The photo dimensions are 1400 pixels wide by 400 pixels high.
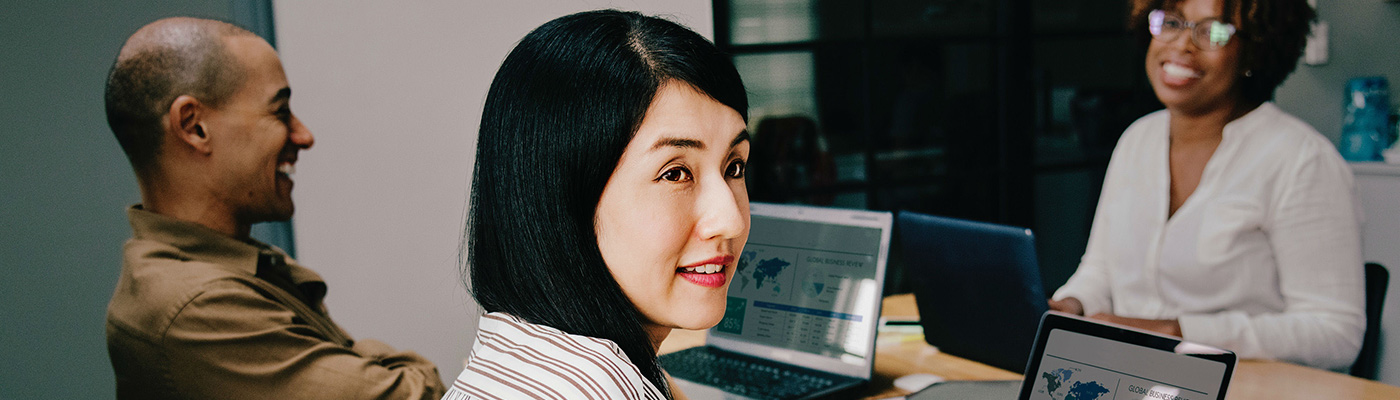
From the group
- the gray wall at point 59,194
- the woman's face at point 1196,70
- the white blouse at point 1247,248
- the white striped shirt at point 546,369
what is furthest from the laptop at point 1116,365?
the gray wall at point 59,194

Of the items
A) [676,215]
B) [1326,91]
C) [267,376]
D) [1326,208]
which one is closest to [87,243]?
[267,376]

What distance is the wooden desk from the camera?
1339mm

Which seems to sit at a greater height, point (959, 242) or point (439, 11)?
point (439, 11)

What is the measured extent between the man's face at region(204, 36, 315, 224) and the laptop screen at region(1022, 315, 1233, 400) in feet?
4.28

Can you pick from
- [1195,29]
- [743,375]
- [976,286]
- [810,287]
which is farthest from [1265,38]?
[743,375]

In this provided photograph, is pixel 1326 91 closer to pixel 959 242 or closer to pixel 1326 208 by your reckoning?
pixel 1326 208

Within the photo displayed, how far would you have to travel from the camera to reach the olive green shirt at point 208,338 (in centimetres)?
130

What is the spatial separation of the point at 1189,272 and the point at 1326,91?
7.00 ft

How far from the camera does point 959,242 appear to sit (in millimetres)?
1450

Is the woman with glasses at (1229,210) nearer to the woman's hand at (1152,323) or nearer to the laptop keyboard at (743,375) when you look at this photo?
the woman's hand at (1152,323)

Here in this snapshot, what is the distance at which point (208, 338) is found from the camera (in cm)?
129

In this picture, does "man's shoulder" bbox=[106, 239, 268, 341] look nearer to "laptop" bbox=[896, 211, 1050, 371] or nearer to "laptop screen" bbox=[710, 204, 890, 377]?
"laptop screen" bbox=[710, 204, 890, 377]

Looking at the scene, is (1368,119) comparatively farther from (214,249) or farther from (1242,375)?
(214,249)

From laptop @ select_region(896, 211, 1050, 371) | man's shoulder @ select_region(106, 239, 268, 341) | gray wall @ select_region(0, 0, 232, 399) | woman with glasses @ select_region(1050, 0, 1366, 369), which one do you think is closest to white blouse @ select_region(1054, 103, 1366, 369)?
woman with glasses @ select_region(1050, 0, 1366, 369)
